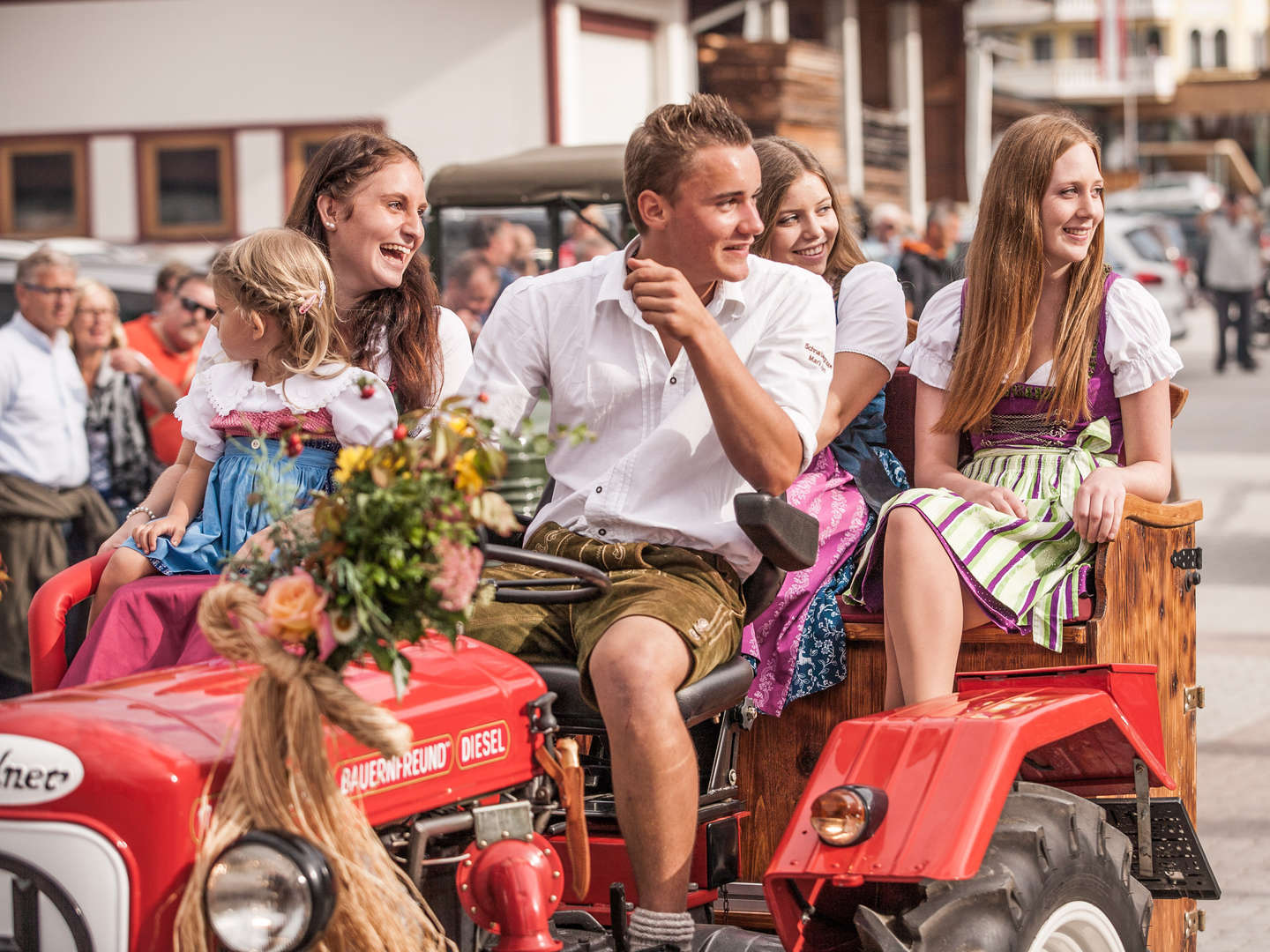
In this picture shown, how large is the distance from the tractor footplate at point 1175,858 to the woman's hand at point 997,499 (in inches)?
24.6

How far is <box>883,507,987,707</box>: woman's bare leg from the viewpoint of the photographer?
3.40 metres

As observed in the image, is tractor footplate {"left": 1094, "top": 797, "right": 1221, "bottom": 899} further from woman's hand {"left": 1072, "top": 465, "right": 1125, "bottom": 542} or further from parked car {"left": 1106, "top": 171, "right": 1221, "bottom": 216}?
parked car {"left": 1106, "top": 171, "right": 1221, "bottom": 216}

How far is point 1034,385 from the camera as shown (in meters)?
3.79

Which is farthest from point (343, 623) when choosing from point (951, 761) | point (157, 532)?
point (157, 532)

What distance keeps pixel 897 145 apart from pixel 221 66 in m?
12.2

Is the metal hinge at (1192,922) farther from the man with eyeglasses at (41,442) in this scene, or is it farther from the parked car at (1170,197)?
the parked car at (1170,197)

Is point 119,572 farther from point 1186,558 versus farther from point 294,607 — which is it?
point 1186,558

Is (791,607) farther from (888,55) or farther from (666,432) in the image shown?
(888,55)

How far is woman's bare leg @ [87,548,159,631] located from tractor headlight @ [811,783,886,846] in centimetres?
162

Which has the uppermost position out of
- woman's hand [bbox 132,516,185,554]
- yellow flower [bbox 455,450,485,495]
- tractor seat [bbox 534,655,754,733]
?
yellow flower [bbox 455,450,485,495]

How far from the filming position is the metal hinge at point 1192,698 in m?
3.92

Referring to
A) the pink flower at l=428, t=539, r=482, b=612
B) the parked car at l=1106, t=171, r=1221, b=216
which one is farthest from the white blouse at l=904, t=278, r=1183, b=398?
the parked car at l=1106, t=171, r=1221, b=216

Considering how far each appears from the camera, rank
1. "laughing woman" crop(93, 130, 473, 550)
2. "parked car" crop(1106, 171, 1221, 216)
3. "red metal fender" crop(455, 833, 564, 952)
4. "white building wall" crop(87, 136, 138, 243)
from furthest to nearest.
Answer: "parked car" crop(1106, 171, 1221, 216) → "white building wall" crop(87, 136, 138, 243) → "laughing woman" crop(93, 130, 473, 550) → "red metal fender" crop(455, 833, 564, 952)

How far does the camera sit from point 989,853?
2918 millimetres
